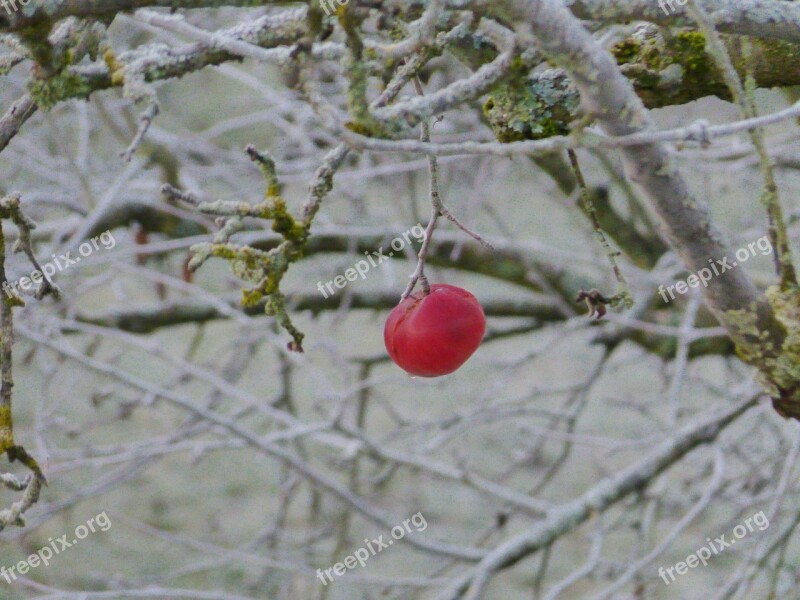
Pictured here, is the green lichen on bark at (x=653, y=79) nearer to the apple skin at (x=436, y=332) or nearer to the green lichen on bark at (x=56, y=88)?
the apple skin at (x=436, y=332)

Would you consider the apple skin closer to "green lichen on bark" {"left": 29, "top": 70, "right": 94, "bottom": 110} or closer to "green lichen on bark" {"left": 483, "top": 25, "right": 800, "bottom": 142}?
"green lichen on bark" {"left": 483, "top": 25, "right": 800, "bottom": 142}

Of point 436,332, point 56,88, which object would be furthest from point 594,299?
point 56,88

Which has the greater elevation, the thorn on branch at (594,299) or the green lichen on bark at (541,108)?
the green lichen on bark at (541,108)

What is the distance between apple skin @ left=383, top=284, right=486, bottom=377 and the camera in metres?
0.59

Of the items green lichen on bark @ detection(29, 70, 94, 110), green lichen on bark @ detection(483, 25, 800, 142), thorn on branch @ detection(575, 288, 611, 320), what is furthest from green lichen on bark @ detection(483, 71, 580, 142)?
green lichen on bark @ detection(29, 70, 94, 110)

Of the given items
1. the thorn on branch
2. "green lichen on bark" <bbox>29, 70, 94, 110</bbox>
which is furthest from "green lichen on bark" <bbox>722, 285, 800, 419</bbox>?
"green lichen on bark" <bbox>29, 70, 94, 110</bbox>

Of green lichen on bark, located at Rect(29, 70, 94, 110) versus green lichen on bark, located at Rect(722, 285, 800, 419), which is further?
green lichen on bark, located at Rect(722, 285, 800, 419)

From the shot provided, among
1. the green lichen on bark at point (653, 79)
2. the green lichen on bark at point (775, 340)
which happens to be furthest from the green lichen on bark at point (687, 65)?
the green lichen on bark at point (775, 340)

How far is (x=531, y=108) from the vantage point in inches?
21.4

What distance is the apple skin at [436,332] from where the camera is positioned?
0.59m

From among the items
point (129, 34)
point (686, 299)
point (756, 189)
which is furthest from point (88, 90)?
point (756, 189)

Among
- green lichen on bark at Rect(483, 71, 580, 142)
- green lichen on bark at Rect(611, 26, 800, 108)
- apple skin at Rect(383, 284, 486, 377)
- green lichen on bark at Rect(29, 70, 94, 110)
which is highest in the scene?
green lichen on bark at Rect(29, 70, 94, 110)

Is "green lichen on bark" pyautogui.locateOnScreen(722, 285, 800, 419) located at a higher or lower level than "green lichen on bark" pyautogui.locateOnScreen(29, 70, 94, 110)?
lower

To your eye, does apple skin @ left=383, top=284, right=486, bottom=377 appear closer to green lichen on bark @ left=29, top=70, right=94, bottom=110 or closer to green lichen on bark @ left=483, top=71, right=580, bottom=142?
green lichen on bark @ left=483, top=71, right=580, bottom=142
